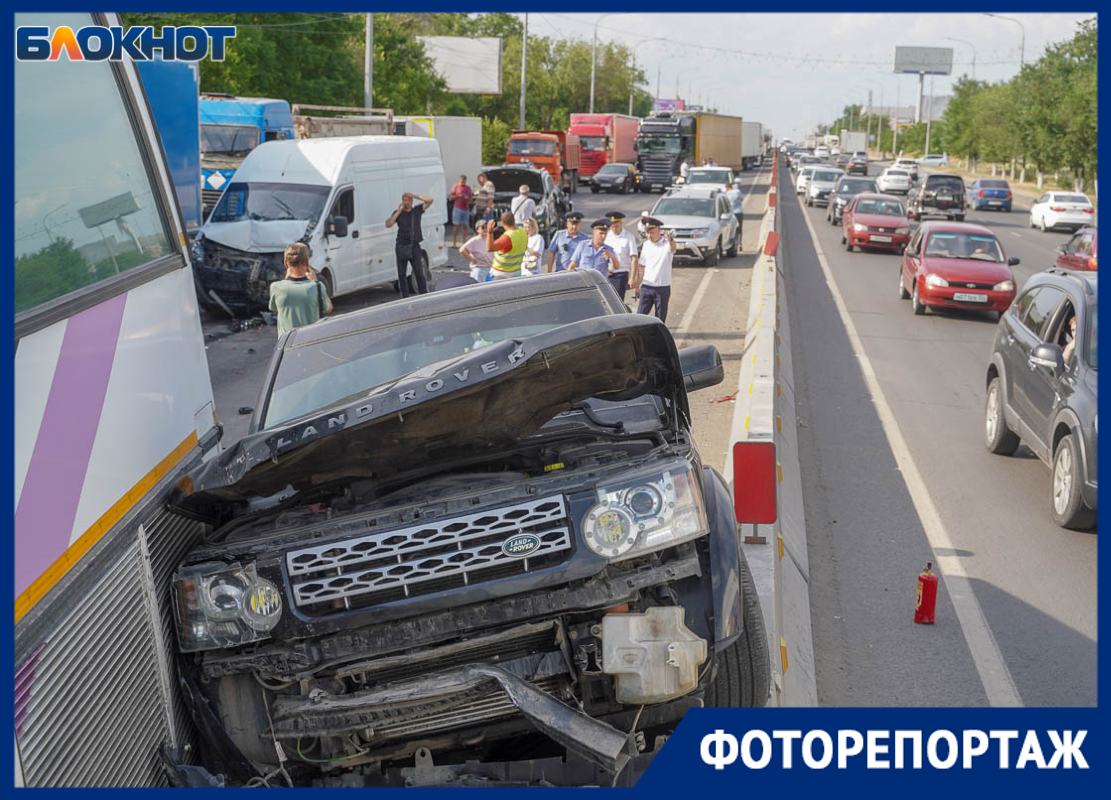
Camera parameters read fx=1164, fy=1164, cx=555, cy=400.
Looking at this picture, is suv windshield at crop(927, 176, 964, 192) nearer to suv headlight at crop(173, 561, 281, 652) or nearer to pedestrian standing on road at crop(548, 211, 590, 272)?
pedestrian standing on road at crop(548, 211, 590, 272)

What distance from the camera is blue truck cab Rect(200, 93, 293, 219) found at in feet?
79.4

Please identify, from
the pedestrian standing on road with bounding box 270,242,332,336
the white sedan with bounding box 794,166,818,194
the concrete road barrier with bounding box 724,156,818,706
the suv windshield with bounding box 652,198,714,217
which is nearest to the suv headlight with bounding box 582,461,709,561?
the concrete road barrier with bounding box 724,156,818,706

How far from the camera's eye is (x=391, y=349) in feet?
17.4

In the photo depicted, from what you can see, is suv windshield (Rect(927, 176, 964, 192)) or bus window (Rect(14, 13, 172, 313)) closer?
bus window (Rect(14, 13, 172, 313))

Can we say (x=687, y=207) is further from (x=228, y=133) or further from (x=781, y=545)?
(x=781, y=545)

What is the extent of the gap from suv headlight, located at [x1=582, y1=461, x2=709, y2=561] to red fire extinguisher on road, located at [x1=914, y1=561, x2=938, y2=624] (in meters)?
2.93

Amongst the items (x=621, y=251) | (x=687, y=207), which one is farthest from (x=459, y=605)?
(x=687, y=207)

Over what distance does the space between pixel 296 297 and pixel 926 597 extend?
615 centimetres

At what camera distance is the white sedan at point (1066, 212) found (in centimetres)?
4091

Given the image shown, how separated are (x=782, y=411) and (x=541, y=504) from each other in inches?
266

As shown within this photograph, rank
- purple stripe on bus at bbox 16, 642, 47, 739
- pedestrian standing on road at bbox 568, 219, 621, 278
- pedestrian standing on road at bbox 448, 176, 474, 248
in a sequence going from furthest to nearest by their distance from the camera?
pedestrian standing on road at bbox 448, 176, 474, 248
pedestrian standing on road at bbox 568, 219, 621, 278
purple stripe on bus at bbox 16, 642, 47, 739

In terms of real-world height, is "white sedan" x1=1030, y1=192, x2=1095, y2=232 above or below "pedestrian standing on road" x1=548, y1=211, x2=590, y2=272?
above

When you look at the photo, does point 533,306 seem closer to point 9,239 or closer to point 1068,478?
point 9,239

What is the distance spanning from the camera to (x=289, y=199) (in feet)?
58.0
